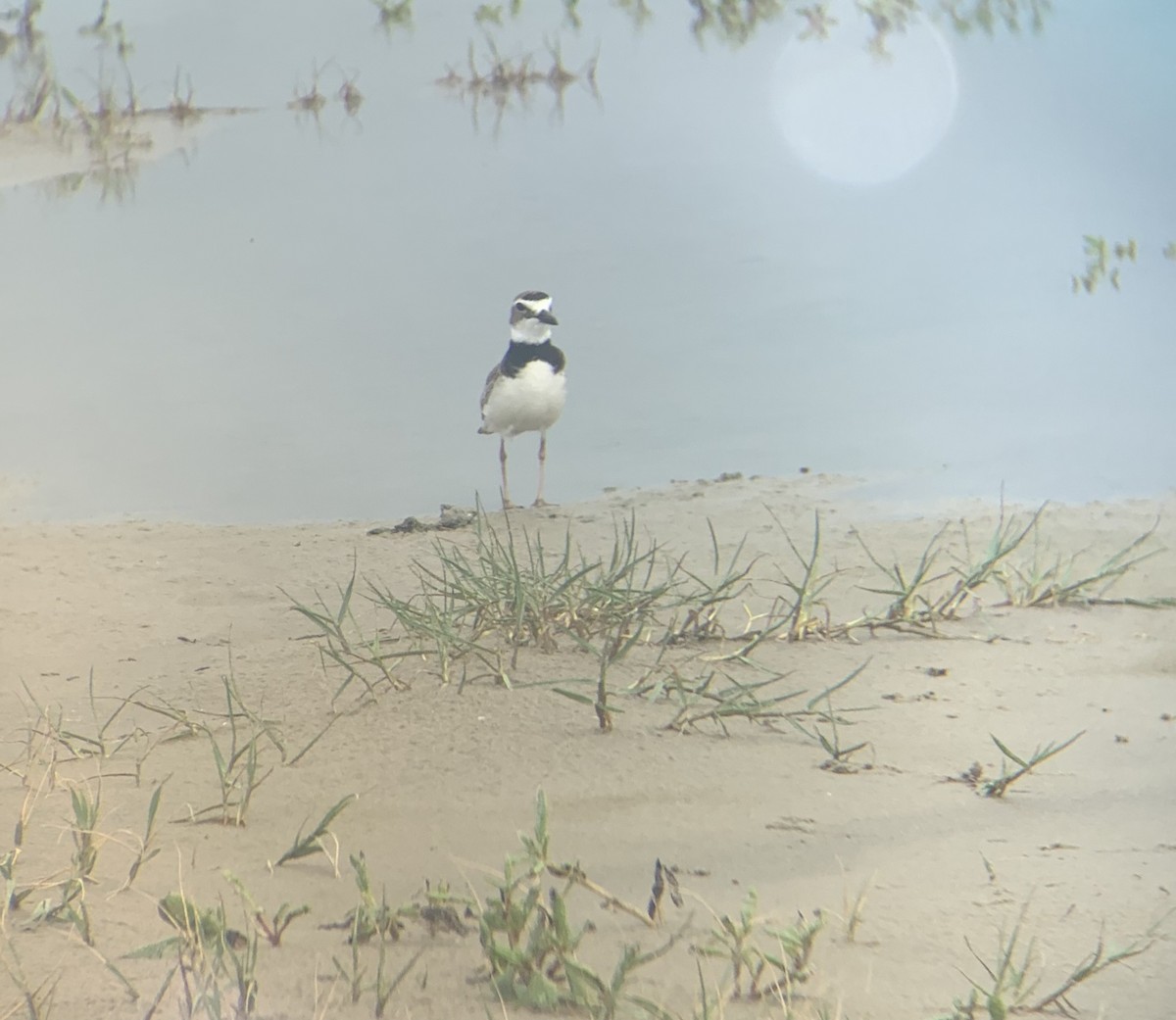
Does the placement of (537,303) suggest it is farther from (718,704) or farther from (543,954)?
(543,954)

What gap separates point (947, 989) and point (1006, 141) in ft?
6.77

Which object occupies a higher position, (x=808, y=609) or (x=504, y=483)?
(x=504, y=483)

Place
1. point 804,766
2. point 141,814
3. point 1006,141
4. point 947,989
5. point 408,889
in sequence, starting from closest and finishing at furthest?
point 947,989 → point 408,889 → point 141,814 → point 804,766 → point 1006,141

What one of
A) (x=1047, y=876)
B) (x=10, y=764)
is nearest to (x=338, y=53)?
(x=10, y=764)

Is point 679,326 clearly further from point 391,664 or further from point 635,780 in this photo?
point 635,780

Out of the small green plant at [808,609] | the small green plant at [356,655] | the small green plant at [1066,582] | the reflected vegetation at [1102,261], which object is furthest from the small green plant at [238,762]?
→ the reflected vegetation at [1102,261]

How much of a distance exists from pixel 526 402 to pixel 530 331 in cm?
33

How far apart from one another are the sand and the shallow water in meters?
0.13

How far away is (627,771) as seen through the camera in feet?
5.80

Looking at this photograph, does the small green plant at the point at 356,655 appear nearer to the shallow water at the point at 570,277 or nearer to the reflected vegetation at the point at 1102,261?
the shallow water at the point at 570,277

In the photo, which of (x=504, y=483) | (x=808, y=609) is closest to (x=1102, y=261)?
(x=808, y=609)

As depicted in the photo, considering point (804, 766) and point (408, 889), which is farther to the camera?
point (804, 766)

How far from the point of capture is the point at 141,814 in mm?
1656

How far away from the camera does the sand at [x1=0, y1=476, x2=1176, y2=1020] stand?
131 cm
